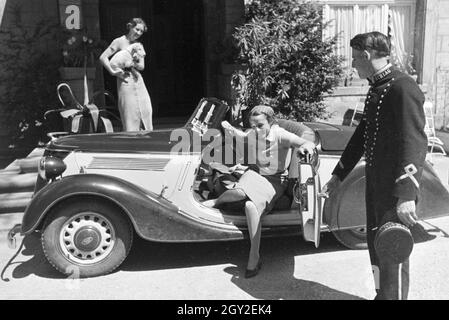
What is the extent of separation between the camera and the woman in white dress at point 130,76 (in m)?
6.00

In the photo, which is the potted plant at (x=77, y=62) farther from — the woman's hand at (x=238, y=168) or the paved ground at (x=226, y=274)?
the woman's hand at (x=238, y=168)

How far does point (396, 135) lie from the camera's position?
3.04 metres

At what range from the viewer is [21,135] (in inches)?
339

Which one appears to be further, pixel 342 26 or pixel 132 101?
pixel 342 26

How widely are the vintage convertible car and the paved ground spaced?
8.8 inches

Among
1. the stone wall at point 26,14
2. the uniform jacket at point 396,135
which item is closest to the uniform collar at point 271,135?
the uniform jacket at point 396,135

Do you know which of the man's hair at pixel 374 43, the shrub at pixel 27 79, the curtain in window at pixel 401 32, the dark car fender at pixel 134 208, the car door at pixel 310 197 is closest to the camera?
the man's hair at pixel 374 43

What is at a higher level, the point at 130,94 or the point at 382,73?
the point at 382,73

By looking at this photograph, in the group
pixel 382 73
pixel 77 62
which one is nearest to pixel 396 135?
pixel 382 73

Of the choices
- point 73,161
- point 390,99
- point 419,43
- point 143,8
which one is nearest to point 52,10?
point 143,8

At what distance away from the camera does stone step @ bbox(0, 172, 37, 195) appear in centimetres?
602

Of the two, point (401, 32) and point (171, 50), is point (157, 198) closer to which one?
point (171, 50)

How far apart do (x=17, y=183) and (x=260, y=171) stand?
10.1 feet

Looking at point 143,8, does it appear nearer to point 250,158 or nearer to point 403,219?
point 250,158
